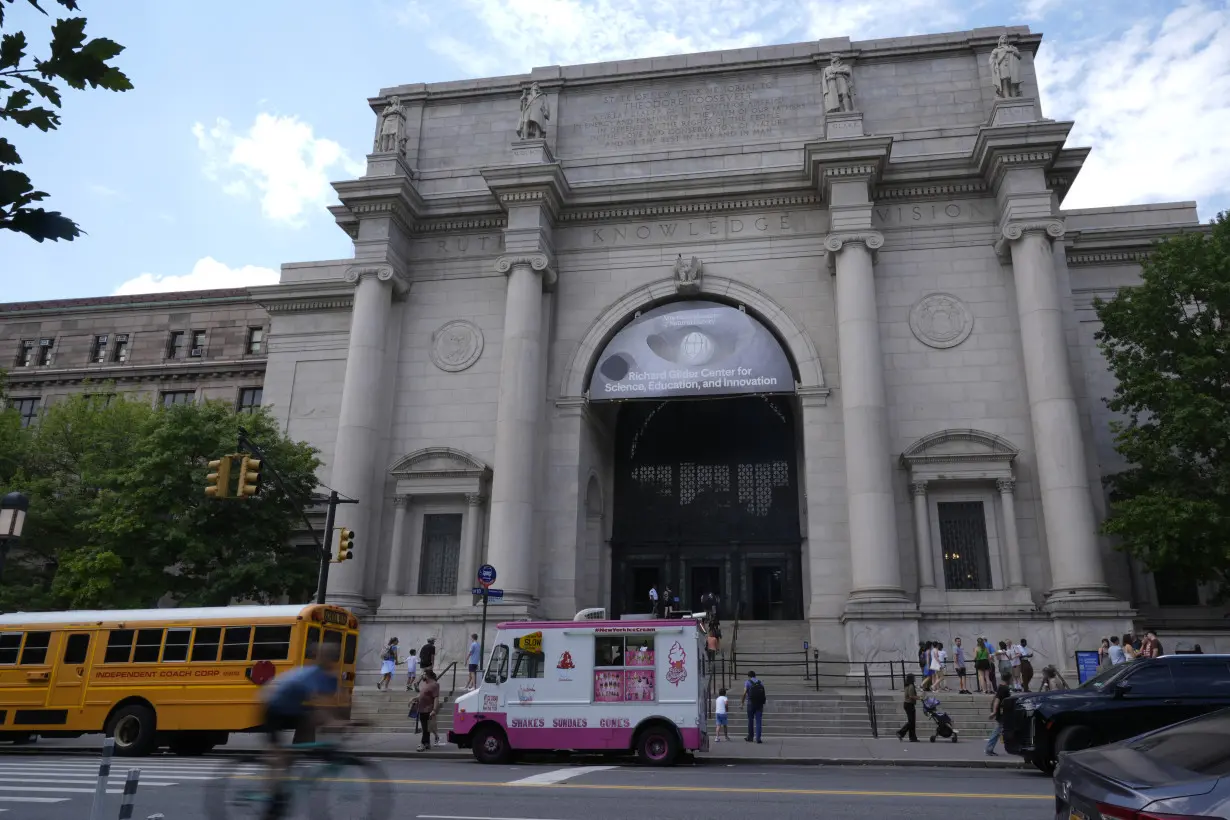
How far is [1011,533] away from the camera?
26859 millimetres

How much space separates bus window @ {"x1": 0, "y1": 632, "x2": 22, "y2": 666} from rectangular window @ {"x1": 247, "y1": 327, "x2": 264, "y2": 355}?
27594 millimetres

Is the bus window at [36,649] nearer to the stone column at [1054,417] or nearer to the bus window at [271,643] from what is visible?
the bus window at [271,643]

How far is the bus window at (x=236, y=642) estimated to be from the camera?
1802 centimetres

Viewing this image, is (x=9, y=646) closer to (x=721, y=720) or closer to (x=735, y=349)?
(x=721, y=720)

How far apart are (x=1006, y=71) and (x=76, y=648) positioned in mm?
32176

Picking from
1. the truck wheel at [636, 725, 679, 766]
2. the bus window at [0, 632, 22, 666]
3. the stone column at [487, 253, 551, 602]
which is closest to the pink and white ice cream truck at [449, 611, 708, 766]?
the truck wheel at [636, 725, 679, 766]

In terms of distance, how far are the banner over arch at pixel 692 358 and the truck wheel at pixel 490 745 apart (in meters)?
15.0

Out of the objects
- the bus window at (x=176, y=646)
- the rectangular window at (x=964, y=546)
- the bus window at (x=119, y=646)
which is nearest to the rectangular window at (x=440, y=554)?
the bus window at (x=176, y=646)

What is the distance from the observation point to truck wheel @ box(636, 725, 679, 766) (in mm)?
15766

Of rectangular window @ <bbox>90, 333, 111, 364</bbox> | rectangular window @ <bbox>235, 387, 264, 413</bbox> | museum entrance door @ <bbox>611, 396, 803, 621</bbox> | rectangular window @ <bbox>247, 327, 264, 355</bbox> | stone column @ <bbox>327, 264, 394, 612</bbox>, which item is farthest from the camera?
rectangular window @ <bbox>90, 333, 111, 364</bbox>

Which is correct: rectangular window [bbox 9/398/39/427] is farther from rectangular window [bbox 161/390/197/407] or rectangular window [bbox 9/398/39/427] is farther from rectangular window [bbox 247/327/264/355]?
rectangular window [bbox 247/327/264/355]

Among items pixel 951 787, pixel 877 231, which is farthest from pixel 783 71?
pixel 951 787

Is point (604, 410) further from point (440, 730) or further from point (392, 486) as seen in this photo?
point (440, 730)

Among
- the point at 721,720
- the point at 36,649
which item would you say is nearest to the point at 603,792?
the point at 721,720
